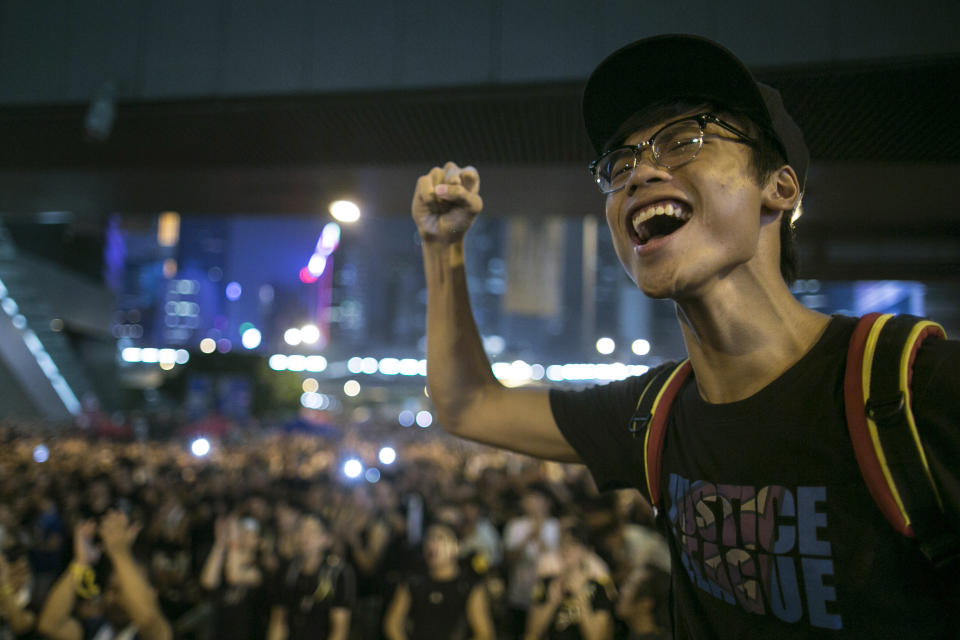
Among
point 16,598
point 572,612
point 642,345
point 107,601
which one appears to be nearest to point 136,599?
point 107,601

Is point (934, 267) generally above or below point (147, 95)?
below

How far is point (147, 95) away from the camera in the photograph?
5.36 m

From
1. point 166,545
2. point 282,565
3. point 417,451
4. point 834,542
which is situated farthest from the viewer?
point 417,451

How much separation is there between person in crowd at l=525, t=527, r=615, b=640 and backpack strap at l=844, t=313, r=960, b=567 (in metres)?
3.64

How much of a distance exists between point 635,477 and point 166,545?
22.2 ft

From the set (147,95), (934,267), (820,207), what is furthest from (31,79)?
(934,267)

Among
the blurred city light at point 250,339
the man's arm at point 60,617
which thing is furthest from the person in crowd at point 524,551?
the blurred city light at point 250,339

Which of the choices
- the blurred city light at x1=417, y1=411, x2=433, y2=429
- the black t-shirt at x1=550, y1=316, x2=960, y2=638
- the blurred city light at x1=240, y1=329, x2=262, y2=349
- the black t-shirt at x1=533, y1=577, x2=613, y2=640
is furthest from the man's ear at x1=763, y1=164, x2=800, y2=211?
the blurred city light at x1=417, y1=411, x2=433, y2=429

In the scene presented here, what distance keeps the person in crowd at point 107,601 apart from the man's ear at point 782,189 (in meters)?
4.76

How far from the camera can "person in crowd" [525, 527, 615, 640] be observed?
417cm

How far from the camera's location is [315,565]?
5.03 m

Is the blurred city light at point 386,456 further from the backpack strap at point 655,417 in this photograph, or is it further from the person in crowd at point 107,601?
the backpack strap at point 655,417

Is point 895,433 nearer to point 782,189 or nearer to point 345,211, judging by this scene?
point 782,189

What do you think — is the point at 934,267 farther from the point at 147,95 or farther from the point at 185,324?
the point at 185,324
